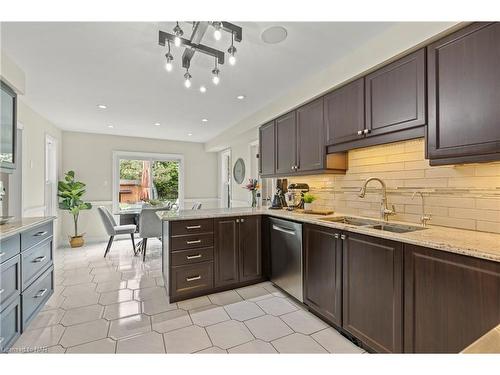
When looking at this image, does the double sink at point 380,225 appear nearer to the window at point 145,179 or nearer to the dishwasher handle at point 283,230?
the dishwasher handle at point 283,230

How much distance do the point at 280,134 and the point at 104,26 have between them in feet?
7.12

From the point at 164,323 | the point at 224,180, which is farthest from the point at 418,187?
the point at 224,180

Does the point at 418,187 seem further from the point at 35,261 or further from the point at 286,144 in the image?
the point at 35,261

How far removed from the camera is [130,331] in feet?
6.58

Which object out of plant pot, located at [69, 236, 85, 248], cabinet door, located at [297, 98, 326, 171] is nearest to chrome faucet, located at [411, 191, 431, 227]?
cabinet door, located at [297, 98, 326, 171]

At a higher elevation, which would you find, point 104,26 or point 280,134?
point 104,26

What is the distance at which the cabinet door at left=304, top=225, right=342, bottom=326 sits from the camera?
1.95 metres

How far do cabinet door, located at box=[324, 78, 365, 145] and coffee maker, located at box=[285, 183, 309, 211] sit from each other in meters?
0.77

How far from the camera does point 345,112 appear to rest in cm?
228

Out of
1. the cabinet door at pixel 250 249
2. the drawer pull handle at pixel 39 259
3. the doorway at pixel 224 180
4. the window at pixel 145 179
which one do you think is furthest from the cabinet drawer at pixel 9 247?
the doorway at pixel 224 180

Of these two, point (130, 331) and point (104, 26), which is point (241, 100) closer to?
point (104, 26)

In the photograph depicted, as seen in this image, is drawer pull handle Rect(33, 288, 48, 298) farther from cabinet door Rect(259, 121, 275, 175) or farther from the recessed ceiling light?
the recessed ceiling light
